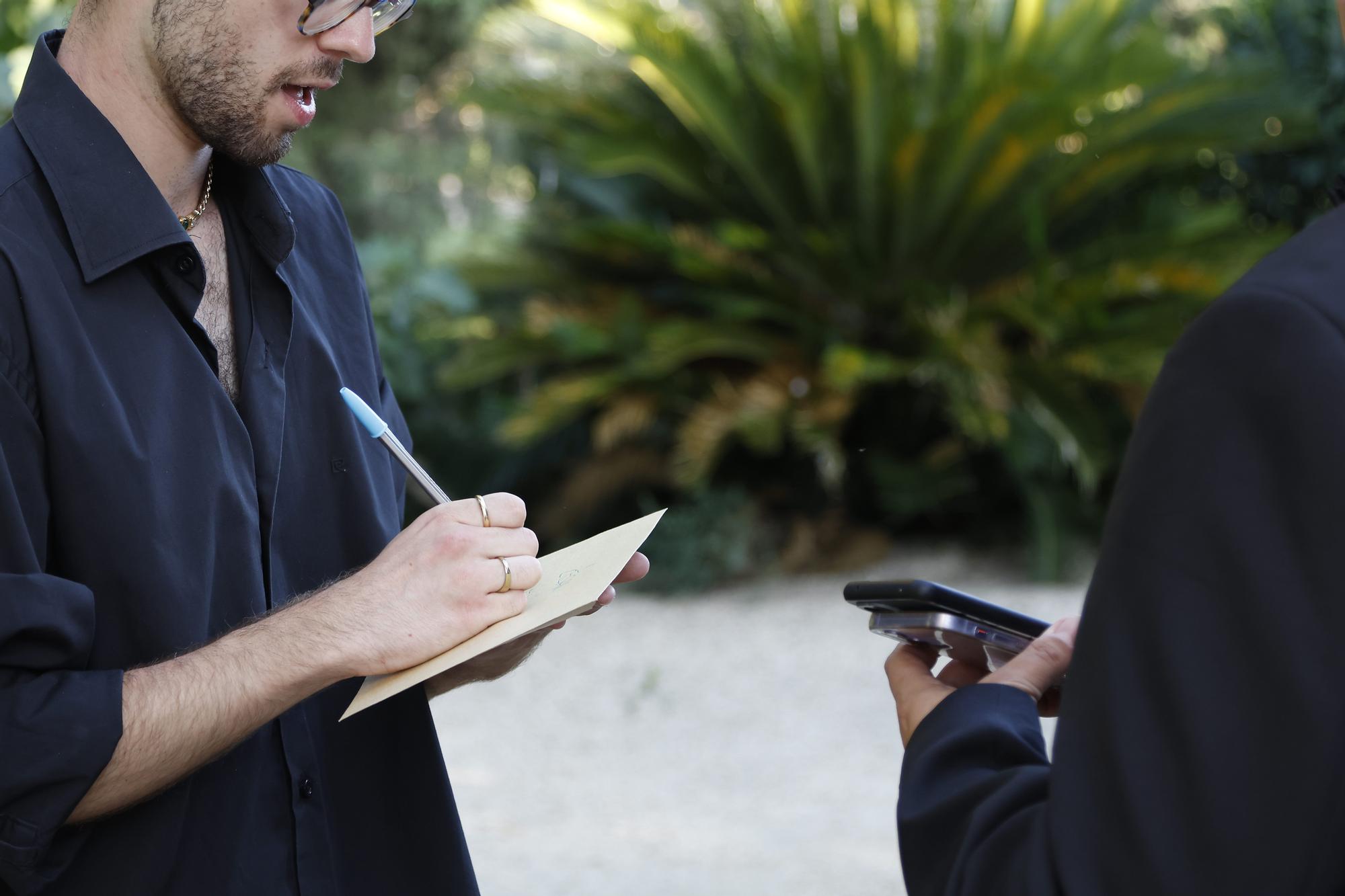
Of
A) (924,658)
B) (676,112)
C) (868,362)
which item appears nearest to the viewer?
(924,658)

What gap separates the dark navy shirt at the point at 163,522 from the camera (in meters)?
1.23

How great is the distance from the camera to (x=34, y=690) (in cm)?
121

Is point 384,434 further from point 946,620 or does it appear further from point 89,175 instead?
point 946,620

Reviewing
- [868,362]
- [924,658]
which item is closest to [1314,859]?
[924,658]

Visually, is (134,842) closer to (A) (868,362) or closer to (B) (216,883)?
(B) (216,883)

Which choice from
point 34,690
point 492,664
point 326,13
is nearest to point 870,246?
point 492,664

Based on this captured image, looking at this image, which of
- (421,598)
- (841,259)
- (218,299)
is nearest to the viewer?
A: (421,598)

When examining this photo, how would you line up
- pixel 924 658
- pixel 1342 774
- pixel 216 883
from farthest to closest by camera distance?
pixel 216 883
pixel 924 658
pixel 1342 774

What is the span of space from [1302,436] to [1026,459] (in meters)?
5.69

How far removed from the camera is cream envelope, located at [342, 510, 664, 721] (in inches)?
50.3

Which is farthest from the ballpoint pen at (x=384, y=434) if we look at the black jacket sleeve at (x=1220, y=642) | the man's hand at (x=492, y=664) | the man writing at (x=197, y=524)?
the black jacket sleeve at (x=1220, y=642)

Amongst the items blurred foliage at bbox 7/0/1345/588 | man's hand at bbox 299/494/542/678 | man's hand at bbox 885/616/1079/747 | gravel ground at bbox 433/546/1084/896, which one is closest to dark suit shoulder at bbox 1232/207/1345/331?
man's hand at bbox 885/616/1079/747

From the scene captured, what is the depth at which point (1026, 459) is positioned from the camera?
6.34 meters

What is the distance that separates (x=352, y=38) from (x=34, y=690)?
2.58 feet
